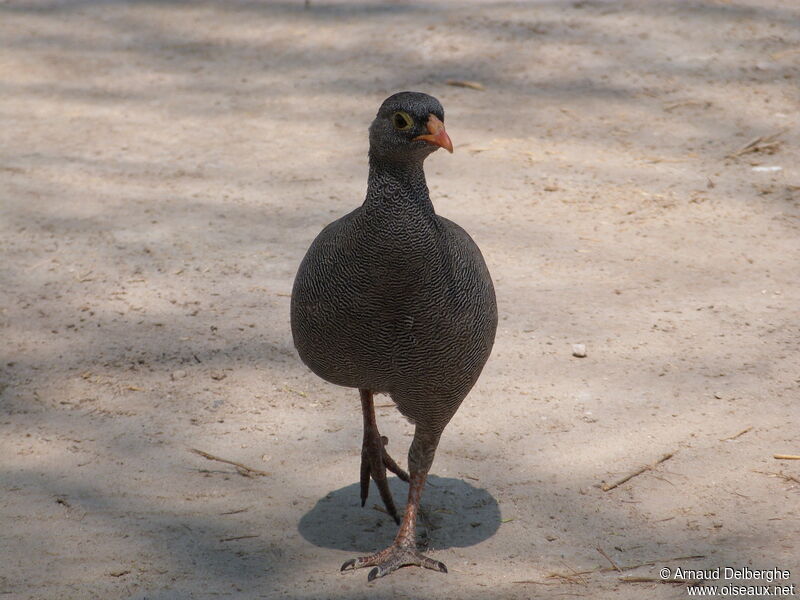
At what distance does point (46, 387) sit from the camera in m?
4.96

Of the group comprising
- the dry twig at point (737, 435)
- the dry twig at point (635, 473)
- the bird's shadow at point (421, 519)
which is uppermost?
the dry twig at point (737, 435)

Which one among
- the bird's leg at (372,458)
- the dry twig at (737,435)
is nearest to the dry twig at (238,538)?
the bird's leg at (372,458)

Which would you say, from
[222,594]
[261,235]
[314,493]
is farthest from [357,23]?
[222,594]

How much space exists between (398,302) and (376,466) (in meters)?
0.98

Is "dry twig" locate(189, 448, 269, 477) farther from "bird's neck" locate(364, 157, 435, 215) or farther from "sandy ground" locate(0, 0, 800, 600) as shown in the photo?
"bird's neck" locate(364, 157, 435, 215)

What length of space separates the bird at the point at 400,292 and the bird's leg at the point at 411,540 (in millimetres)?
31

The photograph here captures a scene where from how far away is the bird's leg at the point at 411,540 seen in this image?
3.78 meters

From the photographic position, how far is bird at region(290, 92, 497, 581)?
3.43 meters

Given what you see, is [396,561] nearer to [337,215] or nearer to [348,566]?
[348,566]

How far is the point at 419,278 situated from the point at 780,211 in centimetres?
398

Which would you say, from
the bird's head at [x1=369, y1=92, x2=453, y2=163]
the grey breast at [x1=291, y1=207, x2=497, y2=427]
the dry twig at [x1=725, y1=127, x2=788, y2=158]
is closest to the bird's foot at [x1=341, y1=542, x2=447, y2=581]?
the grey breast at [x1=291, y1=207, x2=497, y2=427]

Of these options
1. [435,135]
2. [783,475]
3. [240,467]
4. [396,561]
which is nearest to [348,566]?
[396,561]

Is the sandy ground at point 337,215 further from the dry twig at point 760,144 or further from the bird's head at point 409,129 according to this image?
the bird's head at point 409,129

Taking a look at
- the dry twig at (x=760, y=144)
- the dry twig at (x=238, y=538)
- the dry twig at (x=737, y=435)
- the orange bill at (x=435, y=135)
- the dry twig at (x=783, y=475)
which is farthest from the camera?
the dry twig at (x=760, y=144)
